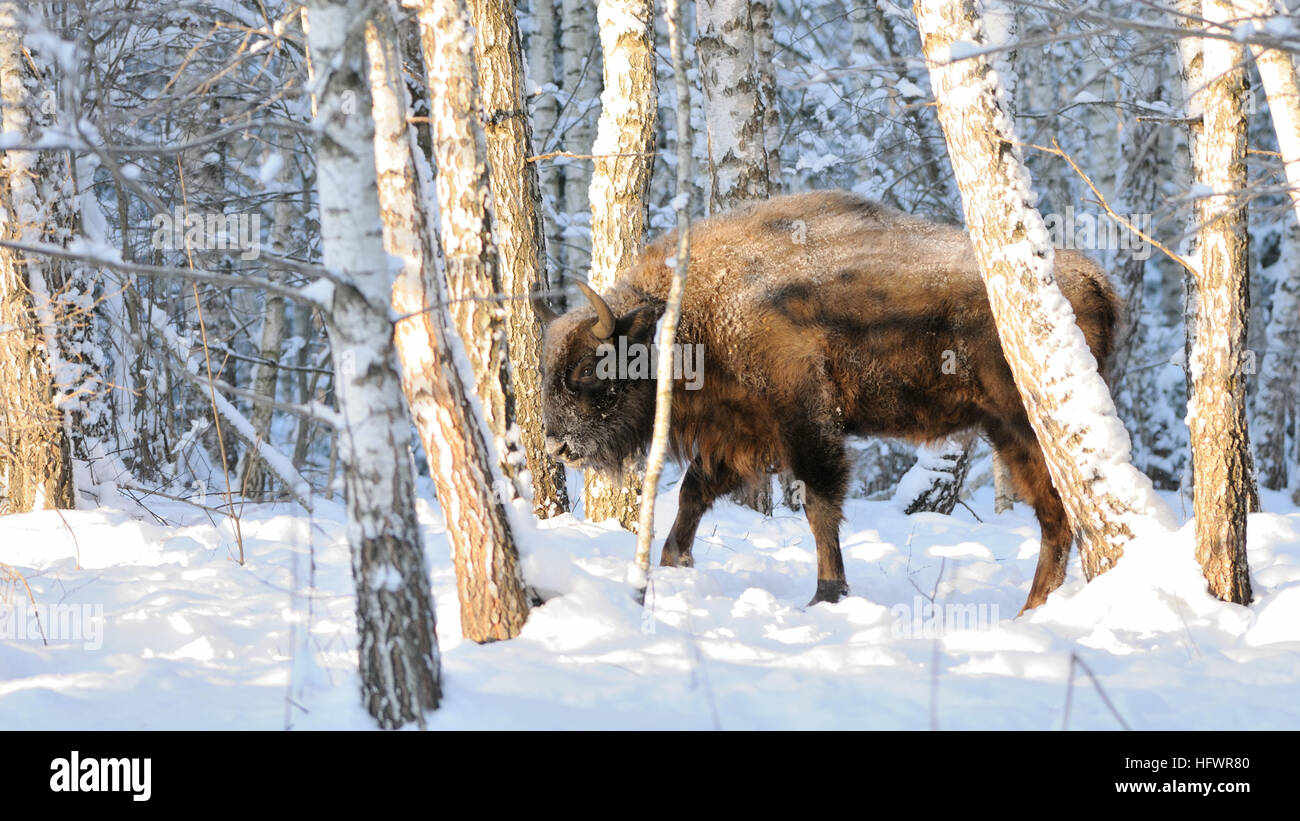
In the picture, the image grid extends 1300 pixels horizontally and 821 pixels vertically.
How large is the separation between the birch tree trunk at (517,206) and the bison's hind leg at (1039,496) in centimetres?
249

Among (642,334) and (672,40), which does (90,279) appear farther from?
(672,40)

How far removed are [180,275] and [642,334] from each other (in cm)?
341

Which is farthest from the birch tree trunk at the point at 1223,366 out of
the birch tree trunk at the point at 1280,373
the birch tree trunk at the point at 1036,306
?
the birch tree trunk at the point at 1280,373

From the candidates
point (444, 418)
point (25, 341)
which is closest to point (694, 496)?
point (444, 418)

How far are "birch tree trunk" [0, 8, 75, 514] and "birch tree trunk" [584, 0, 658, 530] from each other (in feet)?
9.57

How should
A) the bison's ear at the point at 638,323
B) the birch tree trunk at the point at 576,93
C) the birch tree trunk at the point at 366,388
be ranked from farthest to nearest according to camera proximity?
the birch tree trunk at the point at 576,93
the bison's ear at the point at 638,323
the birch tree trunk at the point at 366,388

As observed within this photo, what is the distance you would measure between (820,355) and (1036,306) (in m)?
1.27

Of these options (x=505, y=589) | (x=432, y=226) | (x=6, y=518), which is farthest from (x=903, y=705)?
(x=6, y=518)

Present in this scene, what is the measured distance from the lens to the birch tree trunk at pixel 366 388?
2.54 m

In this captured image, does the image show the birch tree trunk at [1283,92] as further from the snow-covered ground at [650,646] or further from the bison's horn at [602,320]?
the bison's horn at [602,320]

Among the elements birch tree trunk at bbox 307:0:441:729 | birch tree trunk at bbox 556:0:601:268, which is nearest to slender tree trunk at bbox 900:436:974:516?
birch tree trunk at bbox 556:0:601:268
